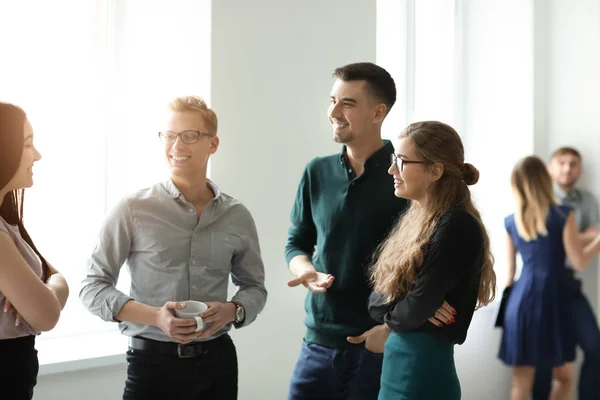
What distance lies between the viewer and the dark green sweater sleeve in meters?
2.51

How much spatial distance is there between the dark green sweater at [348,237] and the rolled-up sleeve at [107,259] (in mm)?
660

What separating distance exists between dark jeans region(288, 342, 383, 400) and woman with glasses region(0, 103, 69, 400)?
914mm

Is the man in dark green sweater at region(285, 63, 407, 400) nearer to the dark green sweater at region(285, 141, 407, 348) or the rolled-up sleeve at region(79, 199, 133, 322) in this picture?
the dark green sweater at region(285, 141, 407, 348)

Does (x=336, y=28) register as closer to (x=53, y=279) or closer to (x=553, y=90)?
(x=553, y=90)

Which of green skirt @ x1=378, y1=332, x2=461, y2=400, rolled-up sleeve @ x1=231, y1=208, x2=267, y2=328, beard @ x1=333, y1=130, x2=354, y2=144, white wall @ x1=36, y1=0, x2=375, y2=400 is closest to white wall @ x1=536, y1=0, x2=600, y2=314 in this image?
white wall @ x1=36, y1=0, x2=375, y2=400

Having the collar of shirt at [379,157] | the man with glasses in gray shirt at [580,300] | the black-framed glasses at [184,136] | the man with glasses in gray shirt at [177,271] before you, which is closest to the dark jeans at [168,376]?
the man with glasses in gray shirt at [177,271]

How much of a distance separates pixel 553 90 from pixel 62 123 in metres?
3.00

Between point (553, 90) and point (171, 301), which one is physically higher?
point (553, 90)

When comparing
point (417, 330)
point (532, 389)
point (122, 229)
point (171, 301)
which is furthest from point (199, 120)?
point (532, 389)

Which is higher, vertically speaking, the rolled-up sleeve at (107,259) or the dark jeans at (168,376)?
the rolled-up sleeve at (107,259)

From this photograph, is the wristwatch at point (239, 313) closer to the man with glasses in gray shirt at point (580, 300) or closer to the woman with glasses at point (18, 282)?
the woman with glasses at point (18, 282)

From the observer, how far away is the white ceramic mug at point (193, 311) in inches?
75.2

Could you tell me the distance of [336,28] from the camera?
138 inches

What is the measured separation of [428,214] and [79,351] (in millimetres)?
1489
